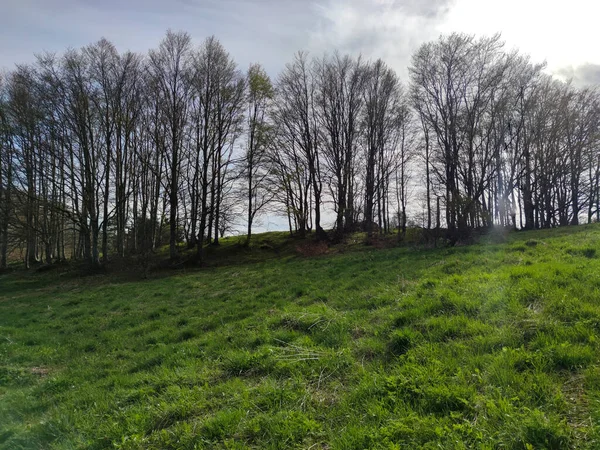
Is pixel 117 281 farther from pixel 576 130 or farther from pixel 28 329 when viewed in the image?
pixel 576 130

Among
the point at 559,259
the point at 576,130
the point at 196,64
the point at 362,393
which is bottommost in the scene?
the point at 362,393

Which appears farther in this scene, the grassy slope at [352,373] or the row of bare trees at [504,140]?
the row of bare trees at [504,140]

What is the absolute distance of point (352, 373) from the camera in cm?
405

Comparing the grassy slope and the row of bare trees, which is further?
the row of bare trees

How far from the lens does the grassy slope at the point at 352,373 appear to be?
2.90m

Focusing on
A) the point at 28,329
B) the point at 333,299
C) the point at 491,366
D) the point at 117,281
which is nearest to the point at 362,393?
the point at 491,366

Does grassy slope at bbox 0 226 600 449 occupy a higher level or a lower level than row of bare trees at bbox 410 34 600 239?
lower

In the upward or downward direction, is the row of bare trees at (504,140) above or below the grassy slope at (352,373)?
above

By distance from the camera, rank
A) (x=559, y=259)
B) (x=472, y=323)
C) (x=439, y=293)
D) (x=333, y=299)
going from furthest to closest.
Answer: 1. (x=333, y=299)
2. (x=559, y=259)
3. (x=439, y=293)
4. (x=472, y=323)

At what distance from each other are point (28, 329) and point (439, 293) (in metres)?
11.8

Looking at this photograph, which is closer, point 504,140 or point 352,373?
point 352,373

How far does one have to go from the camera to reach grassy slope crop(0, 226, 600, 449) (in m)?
2.90

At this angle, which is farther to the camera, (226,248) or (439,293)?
(226,248)

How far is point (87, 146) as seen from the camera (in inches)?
947
